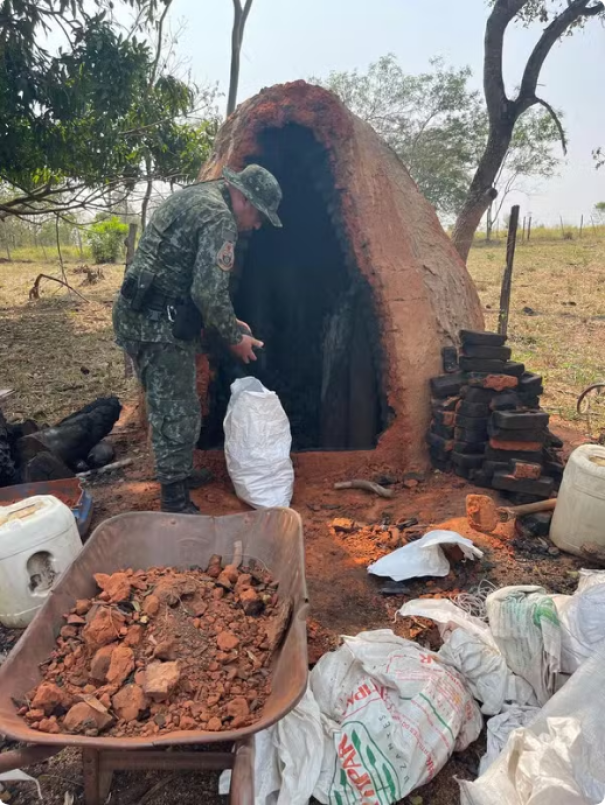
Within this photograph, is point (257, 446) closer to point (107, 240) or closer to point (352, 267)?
point (352, 267)

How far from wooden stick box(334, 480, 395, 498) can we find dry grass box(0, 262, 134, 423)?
308 cm

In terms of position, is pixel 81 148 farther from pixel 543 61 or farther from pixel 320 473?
pixel 543 61

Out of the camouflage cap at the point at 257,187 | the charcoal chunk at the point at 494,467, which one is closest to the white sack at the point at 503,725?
the charcoal chunk at the point at 494,467

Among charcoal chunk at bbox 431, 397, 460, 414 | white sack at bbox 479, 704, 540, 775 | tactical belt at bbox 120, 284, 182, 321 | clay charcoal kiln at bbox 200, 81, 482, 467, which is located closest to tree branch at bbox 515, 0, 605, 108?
clay charcoal kiln at bbox 200, 81, 482, 467

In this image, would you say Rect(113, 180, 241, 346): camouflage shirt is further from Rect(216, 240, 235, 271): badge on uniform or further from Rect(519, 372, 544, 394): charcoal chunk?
Rect(519, 372, 544, 394): charcoal chunk

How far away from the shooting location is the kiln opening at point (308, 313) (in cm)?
439

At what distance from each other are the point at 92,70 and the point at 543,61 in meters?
5.67

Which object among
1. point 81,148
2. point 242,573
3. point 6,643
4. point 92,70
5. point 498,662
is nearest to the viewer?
point 498,662

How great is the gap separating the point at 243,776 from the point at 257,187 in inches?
110

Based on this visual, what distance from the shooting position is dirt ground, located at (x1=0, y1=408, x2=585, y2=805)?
1832 mm

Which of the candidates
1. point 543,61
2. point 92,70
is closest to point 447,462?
point 92,70

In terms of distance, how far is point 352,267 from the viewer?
4.35 meters

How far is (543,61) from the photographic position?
7457mm

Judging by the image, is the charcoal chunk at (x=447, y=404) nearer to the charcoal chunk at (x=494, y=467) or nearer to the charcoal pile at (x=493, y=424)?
the charcoal pile at (x=493, y=424)
